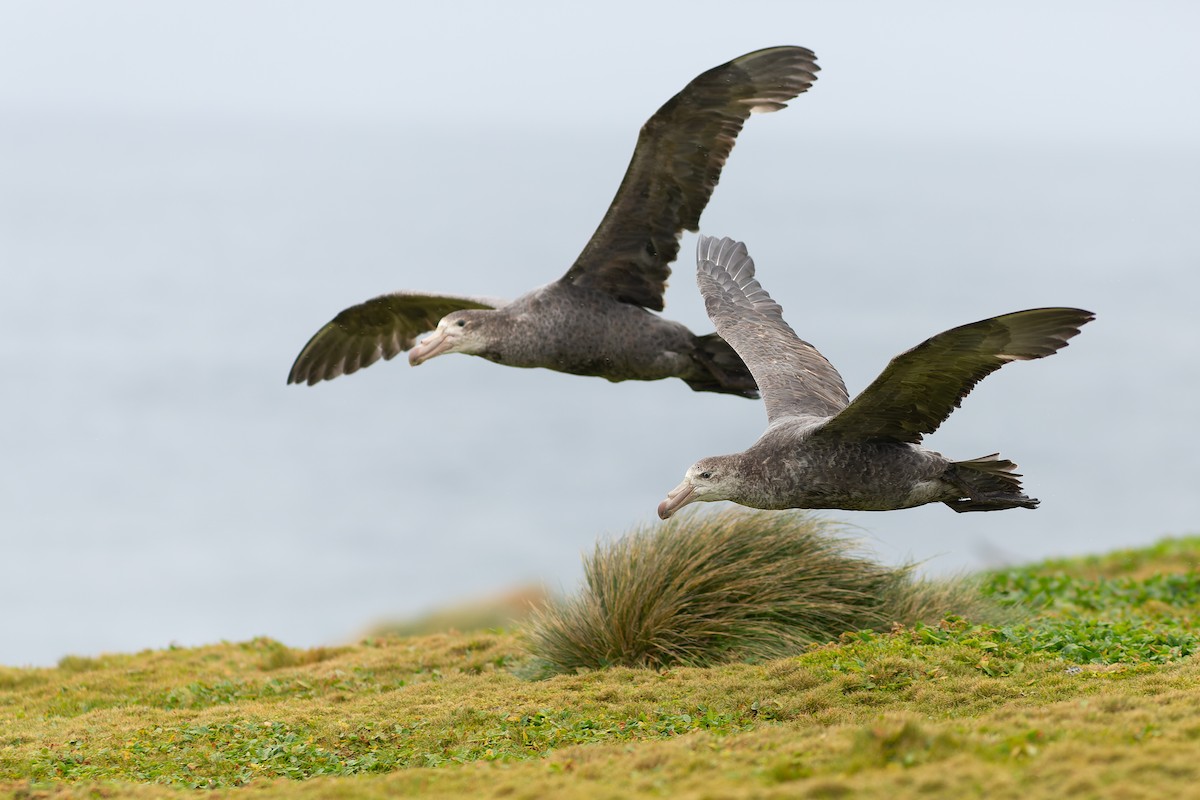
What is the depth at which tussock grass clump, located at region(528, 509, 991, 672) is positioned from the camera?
930cm

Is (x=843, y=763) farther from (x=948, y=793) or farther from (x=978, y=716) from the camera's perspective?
(x=978, y=716)

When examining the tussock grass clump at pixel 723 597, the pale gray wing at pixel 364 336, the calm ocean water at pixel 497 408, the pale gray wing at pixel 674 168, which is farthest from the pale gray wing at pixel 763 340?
the calm ocean water at pixel 497 408

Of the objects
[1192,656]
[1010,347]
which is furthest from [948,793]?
A: [1192,656]

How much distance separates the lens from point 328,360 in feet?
40.4

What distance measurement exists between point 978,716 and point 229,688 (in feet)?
18.9

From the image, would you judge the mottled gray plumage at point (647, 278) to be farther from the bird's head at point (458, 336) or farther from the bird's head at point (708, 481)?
the bird's head at point (708, 481)

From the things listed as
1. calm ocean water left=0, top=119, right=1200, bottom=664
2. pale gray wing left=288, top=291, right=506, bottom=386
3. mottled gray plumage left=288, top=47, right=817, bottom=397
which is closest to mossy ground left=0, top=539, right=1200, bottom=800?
mottled gray plumage left=288, top=47, right=817, bottom=397

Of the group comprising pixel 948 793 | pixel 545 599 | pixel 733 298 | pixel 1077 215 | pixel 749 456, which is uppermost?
pixel 1077 215

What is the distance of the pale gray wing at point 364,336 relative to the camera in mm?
12023

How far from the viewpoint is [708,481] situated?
7715 mm

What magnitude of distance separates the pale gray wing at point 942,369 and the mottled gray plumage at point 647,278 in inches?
98.3

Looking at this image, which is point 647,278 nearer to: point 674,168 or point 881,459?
point 674,168

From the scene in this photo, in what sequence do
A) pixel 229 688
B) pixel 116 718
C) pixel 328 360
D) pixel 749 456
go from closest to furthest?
pixel 749 456, pixel 116 718, pixel 229 688, pixel 328 360

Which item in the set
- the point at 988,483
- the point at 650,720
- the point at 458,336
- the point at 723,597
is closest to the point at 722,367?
the point at 723,597
